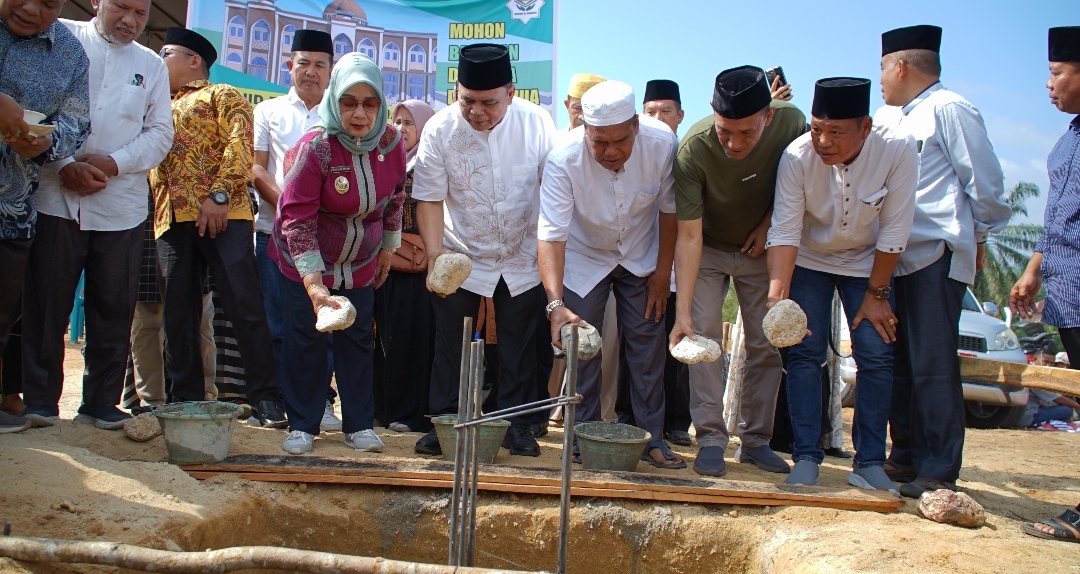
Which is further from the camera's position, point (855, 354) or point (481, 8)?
point (481, 8)

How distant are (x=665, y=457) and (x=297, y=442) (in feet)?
5.94

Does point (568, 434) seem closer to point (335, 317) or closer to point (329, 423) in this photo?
point (335, 317)

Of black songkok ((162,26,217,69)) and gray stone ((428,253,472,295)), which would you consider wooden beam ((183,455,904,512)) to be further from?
black songkok ((162,26,217,69))

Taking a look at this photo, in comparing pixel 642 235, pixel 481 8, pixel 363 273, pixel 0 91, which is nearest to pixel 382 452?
pixel 363 273

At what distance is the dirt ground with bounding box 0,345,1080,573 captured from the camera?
306 centimetres

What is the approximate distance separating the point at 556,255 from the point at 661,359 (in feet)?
2.52

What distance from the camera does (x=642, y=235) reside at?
4.38 m

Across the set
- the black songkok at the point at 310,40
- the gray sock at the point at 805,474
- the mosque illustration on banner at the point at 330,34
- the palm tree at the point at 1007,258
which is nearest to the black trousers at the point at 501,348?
the gray sock at the point at 805,474

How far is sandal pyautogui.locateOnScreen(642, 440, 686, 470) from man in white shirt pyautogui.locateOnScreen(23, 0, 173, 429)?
8.66 feet

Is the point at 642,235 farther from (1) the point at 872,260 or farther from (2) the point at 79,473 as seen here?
(2) the point at 79,473

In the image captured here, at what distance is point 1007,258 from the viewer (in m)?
21.4

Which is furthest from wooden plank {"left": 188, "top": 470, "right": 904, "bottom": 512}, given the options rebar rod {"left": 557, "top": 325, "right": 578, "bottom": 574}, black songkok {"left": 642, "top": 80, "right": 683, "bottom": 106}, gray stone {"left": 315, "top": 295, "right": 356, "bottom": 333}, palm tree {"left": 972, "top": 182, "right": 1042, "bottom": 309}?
palm tree {"left": 972, "top": 182, "right": 1042, "bottom": 309}

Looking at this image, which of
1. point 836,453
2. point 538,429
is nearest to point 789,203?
point 538,429

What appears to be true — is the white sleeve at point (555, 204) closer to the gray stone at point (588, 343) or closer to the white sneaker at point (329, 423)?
the gray stone at point (588, 343)
